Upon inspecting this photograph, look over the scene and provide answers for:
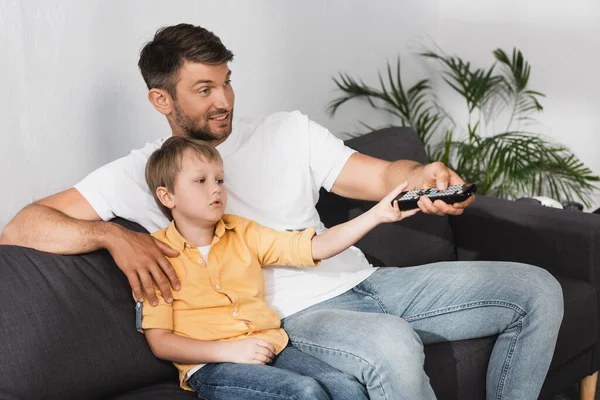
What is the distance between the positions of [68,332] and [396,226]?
1168 mm

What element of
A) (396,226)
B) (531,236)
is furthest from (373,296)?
(531,236)

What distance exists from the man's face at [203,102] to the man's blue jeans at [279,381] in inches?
25.0

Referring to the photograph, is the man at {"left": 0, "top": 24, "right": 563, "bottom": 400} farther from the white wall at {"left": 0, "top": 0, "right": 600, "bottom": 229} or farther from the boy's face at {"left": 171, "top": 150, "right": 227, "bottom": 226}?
the white wall at {"left": 0, "top": 0, "right": 600, "bottom": 229}

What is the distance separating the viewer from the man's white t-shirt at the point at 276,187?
212cm

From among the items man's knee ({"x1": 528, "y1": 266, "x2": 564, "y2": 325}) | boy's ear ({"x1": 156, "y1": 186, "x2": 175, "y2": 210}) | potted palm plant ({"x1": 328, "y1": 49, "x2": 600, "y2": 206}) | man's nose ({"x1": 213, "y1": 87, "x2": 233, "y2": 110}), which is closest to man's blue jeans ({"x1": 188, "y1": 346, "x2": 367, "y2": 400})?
boy's ear ({"x1": 156, "y1": 186, "x2": 175, "y2": 210})

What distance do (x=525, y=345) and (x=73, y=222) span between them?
111 centimetres

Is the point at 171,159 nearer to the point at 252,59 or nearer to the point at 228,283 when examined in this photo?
the point at 228,283

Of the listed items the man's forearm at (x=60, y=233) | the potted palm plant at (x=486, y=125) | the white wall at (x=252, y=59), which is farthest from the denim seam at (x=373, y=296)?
the potted palm plant at (x=486, y=125)

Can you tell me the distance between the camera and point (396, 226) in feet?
8.84

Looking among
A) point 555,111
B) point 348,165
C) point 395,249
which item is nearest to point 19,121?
point 348,165

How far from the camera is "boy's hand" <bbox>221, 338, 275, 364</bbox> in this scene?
182cm

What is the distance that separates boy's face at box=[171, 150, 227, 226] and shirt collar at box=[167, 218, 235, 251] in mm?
45

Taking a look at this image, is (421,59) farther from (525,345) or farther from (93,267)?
(93,267)

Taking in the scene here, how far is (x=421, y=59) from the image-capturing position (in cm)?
376
